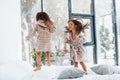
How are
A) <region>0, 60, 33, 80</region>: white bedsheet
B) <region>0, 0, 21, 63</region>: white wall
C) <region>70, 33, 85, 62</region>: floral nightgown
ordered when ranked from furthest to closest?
<region>0, 0, 21, 63</region>: white wall
<region>70, 33, 85, 62</region>: floral nightgown
<region>0, 60, 33, 80</region>: white bedsheet

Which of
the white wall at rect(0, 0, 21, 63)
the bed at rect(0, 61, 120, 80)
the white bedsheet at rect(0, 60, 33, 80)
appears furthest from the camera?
the white wall at rect(0, 0, 21, 63)

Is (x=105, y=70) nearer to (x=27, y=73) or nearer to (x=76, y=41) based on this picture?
(x=76, y=41)

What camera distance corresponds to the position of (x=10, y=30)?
3.84 metres

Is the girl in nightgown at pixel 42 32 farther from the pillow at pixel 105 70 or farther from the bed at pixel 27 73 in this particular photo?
the pillow at pixel 105 70

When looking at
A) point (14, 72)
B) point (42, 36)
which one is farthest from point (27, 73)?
point (42, 36)

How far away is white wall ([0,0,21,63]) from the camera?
3.71 meters

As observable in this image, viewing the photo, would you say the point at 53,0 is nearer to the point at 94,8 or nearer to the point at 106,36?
the point at 94,8

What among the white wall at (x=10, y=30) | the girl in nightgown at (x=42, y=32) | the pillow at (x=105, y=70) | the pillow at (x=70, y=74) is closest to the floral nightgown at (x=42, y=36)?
the girl in nightgown at (x=42, y=32)

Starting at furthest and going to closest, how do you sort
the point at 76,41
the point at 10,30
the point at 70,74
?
1. the point at 10,30
2. the point at 76,41
3. the point at 70,74

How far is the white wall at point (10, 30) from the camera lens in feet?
12.2

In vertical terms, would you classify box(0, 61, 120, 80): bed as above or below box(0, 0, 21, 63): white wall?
below

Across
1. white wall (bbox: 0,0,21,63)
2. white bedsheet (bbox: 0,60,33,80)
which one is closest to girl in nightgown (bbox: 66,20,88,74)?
white bedsheet (bbox: 0,60,33,80)

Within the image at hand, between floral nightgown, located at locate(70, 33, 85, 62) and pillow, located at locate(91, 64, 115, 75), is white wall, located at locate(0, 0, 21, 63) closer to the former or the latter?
floral nightgown, located at locate(70, 33, 85, 62)

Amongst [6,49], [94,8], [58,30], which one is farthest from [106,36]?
[6,49]
